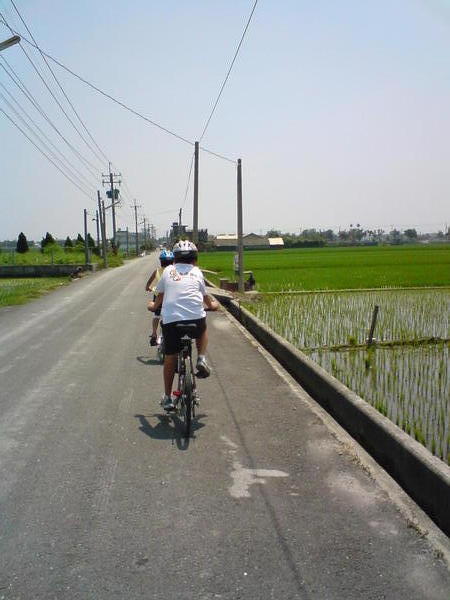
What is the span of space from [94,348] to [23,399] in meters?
3.67

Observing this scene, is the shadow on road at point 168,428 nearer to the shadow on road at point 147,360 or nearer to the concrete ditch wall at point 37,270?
the shadow on road at point 147,360

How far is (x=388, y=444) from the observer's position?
16.2ft

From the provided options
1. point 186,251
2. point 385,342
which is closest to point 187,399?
point 186,251

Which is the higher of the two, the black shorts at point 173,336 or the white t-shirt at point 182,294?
the white t-shirt at point 182,294

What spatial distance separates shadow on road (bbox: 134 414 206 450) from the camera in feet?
18.1

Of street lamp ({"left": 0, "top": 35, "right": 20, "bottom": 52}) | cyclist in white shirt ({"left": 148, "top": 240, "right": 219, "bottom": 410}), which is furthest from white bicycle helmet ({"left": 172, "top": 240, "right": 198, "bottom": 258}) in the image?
street lamp ({"left": 0, "top": 35, "right": 20, "bottom": 52})

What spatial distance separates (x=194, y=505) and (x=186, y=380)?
1.70 metres

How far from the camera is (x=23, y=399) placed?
22.8ft

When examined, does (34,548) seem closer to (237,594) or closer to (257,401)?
(237,594)

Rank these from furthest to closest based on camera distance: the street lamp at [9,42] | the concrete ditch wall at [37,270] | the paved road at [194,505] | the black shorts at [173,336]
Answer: the concrete ditch wall at [37,270]
the street lamp at [9,42]
the black shorts at [173,336]
the paved road at [194,505]

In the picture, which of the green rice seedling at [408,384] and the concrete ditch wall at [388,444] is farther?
the green rice seedling at [408,384]

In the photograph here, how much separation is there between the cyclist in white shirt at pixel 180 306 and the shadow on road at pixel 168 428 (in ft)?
0.57

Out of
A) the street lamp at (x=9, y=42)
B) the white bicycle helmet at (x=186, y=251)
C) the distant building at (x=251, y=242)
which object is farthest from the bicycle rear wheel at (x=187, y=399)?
the distant building at (x=251, y=242)

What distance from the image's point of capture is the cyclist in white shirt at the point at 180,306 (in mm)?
5863
